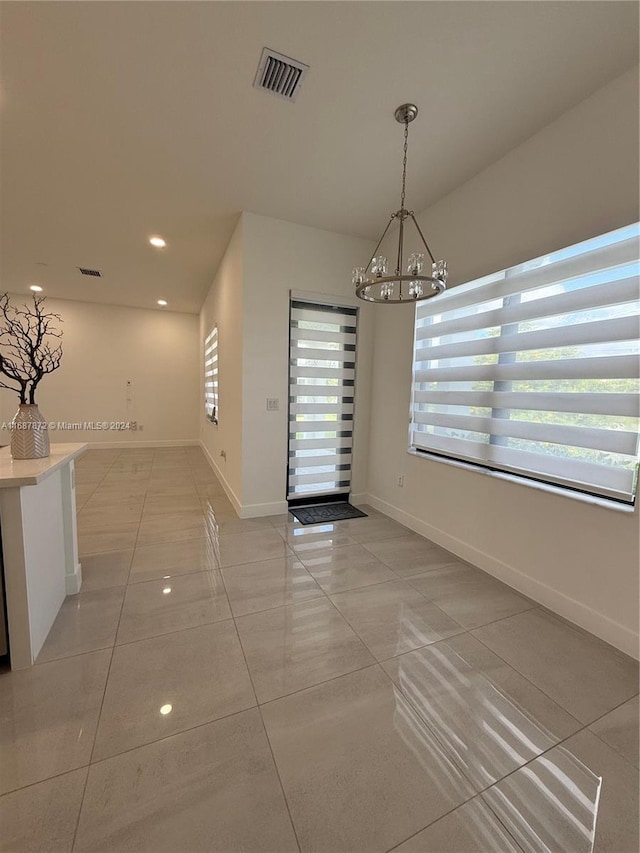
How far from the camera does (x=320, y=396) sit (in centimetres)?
365

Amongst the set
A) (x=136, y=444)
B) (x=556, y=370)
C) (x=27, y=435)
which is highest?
(x=556, y=370)

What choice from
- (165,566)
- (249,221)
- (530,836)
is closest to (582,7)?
(249,221)

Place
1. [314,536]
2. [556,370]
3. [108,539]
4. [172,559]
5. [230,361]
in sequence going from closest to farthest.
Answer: [556,370] < [172,559] < [108,539] < [314,536] < [230,361]

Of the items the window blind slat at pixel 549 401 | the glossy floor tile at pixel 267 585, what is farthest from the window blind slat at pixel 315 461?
the window blind slat at pixel 549 401

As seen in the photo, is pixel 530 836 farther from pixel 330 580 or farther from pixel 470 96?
pixel 470 96

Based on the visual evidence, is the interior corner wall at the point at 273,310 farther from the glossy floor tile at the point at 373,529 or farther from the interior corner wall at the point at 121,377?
the interior corner wall at the point at 121,377

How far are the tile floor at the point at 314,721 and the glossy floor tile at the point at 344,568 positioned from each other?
0.03 metres

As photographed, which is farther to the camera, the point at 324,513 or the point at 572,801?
the point at 324,513

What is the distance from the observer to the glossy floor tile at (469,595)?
201cm

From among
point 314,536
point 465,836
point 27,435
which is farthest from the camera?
point 314,536

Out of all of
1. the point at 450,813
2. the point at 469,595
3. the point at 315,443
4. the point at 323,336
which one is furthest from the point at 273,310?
the point at 450,813

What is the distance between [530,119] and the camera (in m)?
2.03

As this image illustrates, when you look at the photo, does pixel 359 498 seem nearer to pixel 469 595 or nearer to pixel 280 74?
pixel 469 595

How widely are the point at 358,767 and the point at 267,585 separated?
1186 mm
